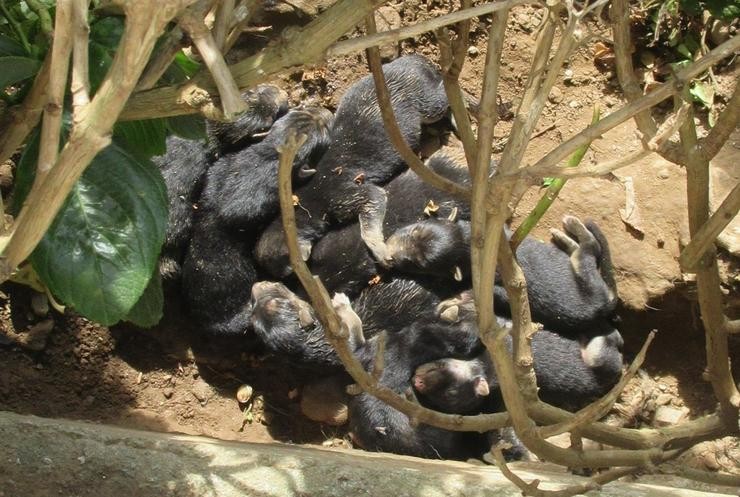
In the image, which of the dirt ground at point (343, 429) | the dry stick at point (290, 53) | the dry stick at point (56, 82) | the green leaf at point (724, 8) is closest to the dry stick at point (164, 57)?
the dry stick at point (290, 53)

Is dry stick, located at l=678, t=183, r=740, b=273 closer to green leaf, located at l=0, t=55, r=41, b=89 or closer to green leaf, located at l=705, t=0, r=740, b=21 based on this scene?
green leaf, located at l=705, t=0, r=740, b=21

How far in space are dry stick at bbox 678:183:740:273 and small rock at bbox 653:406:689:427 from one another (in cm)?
174

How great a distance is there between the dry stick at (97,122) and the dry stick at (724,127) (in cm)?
148

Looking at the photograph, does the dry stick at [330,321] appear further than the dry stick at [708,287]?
No

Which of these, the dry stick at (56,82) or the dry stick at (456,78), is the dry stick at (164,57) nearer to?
the dry stick at (56,82)

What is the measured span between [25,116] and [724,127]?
65.2 inches

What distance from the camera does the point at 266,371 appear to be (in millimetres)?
4535

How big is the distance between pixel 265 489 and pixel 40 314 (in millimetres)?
2015

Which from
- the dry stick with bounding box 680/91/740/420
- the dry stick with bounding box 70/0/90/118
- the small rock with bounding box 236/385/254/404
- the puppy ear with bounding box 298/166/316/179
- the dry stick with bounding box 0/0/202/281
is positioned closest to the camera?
the dry stick with bounding box 0/0/202/281

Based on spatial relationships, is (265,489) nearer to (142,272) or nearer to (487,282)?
(142,272)

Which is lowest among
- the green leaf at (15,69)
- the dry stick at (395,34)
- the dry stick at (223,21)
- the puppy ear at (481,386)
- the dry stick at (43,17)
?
the puppy ear at (481,386)

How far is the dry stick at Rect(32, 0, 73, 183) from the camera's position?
4.09ft

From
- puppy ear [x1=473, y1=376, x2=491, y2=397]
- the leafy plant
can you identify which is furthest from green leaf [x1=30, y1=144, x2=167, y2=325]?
puppy ear [x1=473, y1=376, x2=491, y2=397]

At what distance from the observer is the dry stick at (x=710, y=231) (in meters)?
2.18
